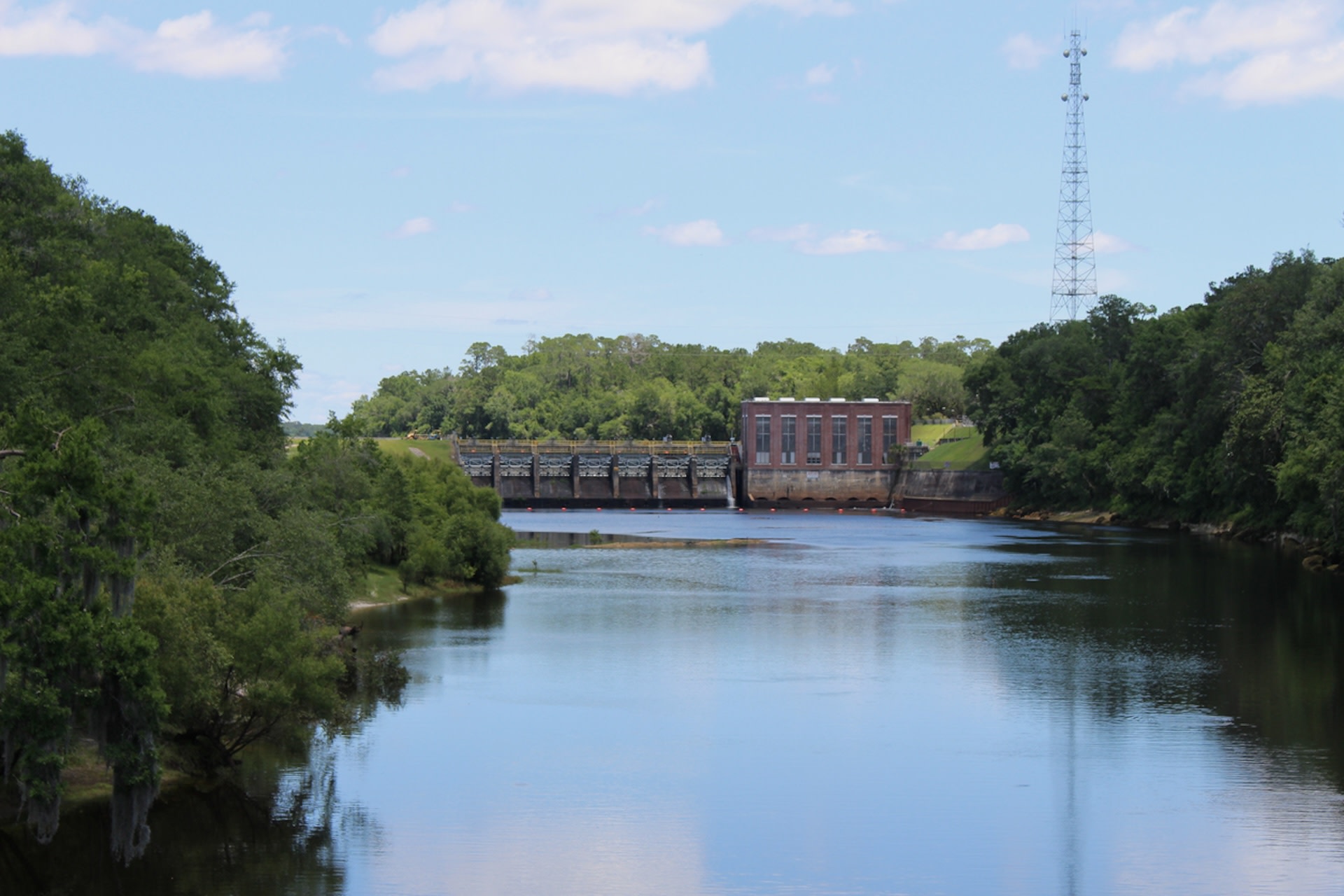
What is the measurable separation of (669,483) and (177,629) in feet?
396

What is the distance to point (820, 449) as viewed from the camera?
5925 inches

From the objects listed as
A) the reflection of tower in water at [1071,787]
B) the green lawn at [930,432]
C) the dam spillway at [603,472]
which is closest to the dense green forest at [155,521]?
the reflection of tower in water at [1071,787]

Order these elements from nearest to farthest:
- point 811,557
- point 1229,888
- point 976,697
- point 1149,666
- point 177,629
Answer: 1. point 1229,888
2. point 177,629
3. point 976,697
4. point 1149,666
5. point 811,557

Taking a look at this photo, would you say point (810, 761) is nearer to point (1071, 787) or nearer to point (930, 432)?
point (1071, 787)

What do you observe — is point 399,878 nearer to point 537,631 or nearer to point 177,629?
point 177,629

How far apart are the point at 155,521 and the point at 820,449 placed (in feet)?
391

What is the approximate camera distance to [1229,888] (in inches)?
961

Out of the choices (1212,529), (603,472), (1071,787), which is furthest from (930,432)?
(1071,787)

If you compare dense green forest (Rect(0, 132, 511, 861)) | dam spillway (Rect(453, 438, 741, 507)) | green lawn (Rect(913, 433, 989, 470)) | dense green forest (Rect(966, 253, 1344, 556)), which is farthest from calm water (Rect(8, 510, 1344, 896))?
green lawn (Rect(913, 433, 989, 470))

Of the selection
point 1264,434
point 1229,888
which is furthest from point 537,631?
point 1264,434

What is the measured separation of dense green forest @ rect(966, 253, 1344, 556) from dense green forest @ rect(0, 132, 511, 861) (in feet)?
135

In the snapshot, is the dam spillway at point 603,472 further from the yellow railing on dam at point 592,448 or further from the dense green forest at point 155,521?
the dense green forest at point 155,521

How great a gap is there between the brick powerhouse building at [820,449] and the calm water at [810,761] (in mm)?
88127

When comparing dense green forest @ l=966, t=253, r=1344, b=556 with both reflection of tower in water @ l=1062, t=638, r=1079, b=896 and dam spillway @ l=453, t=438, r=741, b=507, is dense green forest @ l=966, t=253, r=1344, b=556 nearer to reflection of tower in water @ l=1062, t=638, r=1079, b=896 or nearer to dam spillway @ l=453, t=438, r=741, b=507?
dam spillway @ l=453, t=438, r=741, b=507
